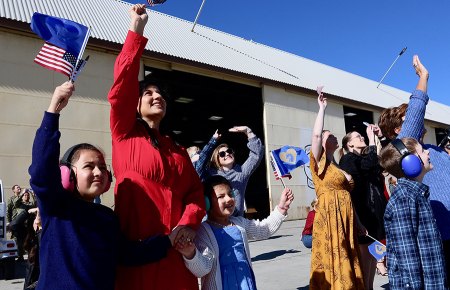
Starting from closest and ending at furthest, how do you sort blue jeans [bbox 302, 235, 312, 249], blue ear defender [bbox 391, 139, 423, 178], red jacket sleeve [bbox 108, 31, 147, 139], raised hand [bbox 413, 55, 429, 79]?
red jacket sleeve [bbox 108, 31, 147, 139] < blue ear defender [bbox 391, 139, 423, 178] < raised hand [bbox 413, 55, 429, 79] < blue jeans [bbox 302, 235, 312, 249]

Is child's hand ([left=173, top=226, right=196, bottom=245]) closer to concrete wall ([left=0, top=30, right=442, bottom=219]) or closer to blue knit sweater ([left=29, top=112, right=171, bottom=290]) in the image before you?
blue knit sweater ([left=29, top=112, right=171, bottom=290])

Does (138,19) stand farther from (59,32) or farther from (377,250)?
(377,250)

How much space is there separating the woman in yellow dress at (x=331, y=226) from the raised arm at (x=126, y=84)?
2.35 metres

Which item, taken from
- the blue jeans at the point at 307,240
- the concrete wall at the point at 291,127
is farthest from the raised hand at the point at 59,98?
the concrete wall at the point at 291,127

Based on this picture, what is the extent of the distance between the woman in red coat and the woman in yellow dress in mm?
2253

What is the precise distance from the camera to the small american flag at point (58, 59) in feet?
7.31

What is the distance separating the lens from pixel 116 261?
6.56 ft

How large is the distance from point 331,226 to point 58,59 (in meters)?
3.00

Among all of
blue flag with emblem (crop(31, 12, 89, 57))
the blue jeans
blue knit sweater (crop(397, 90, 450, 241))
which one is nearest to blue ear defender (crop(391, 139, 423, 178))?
blue knit sweater (crop(397, 90, 450, 241))

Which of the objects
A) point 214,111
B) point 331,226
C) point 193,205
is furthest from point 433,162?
point 214,111

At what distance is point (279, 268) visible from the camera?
260 inches

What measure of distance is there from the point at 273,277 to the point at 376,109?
710 inches

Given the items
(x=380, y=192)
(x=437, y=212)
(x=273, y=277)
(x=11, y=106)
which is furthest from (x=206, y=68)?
(x=437, y=212)

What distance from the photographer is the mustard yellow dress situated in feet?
13.1
